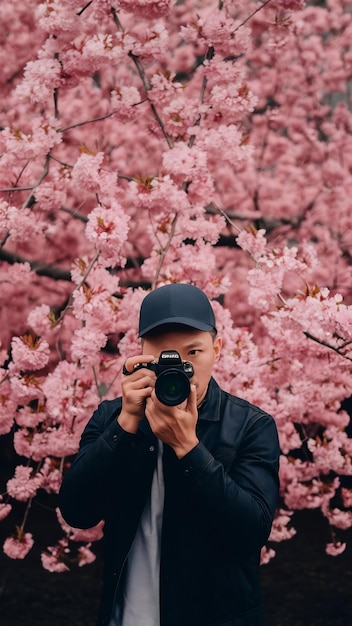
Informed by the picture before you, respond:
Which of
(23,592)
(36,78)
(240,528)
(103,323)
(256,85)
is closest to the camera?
(240,528)

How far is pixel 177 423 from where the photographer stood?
5.01 ft

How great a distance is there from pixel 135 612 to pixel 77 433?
1.81m

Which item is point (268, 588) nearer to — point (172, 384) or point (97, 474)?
point (97, 474)

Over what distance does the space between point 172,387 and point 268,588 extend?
4.25m

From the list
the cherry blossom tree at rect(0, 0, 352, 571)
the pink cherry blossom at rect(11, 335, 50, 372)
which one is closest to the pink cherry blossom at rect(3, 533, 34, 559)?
the cherry blossom tree at rect(0, 0, 352, 571)

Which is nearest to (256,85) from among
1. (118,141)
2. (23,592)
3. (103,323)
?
(118,141)

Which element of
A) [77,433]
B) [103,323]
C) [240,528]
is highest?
[103,323]

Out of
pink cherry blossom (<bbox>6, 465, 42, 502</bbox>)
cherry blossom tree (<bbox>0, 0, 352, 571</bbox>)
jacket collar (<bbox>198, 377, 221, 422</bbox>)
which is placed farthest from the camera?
pink cherry blossom (<bbox>6, 465, 42, 502</bbox>)

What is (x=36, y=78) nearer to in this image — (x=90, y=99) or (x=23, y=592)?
(x=90, y=99)

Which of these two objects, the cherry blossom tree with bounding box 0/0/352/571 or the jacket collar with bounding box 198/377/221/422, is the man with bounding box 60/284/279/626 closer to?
the jacket collar with bounding box 198/377/221/422

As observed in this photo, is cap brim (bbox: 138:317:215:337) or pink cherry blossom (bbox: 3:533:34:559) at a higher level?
cap brim (bbox: 138:317:215:337)

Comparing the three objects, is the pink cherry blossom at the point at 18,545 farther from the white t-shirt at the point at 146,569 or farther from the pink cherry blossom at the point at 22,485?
the white t-shirt at the point at 146,569

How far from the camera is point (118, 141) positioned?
6.17 m

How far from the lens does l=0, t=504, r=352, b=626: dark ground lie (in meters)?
4.72
